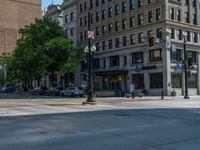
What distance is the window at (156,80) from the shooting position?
Result: 55688 millimetres

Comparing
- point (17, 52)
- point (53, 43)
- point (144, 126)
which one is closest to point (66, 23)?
point (17, 52)

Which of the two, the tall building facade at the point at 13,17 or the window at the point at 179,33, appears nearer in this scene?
the window at the point at 179,33

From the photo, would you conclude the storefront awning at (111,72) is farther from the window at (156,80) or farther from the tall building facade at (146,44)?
the window at (156,80)

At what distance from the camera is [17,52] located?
215ft

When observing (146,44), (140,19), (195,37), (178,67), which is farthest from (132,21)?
(178,67)

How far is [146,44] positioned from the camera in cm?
5731

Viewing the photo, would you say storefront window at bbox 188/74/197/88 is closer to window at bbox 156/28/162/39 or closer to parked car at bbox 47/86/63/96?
window at bbox 156/28/162/39

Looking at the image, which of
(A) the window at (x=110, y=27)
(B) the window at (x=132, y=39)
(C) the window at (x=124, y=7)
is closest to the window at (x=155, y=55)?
(B) the window at (x=132, y=39)

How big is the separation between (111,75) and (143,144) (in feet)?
178

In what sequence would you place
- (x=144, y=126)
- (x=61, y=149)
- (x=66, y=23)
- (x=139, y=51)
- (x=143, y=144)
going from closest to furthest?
(x=61, y=149) < (x=143, y=144) < (x=144, y=126) < (x=139, y=51) < (x=66, y=23)

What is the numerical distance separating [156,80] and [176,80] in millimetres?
3089

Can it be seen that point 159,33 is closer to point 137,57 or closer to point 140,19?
point 140,19

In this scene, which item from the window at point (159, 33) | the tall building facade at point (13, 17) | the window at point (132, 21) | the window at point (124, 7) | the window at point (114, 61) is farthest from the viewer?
the tall building facade at point (13, 17)

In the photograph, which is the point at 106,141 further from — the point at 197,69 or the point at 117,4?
the point at 117,4
